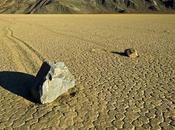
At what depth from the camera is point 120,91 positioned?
26.0 feet

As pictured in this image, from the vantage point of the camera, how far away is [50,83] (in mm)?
6961

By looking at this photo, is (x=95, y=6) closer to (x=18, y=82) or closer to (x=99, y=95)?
(x=18, y=82)

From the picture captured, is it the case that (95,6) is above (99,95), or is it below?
below

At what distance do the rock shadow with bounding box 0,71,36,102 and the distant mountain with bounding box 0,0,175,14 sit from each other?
85405 millimetres

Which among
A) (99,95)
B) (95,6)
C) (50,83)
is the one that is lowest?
(95,6)

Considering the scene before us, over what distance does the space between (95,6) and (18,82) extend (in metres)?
93.0

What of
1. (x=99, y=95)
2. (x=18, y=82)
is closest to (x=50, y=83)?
(x=99, y=95)

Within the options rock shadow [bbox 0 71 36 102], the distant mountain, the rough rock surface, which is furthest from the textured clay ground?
the distant mountain

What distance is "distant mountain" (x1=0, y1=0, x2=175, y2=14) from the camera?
9456cm

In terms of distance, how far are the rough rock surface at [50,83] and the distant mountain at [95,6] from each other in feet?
287

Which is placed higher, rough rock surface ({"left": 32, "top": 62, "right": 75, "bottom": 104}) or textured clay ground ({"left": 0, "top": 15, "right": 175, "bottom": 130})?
rough rock surface ({"left": 32, "top": 62, "right": 75, "bottom": 104})

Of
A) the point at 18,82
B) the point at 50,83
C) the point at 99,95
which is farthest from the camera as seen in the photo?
the point at 18,82

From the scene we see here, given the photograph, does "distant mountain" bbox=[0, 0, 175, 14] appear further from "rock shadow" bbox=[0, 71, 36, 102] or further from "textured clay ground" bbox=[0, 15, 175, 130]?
"rock shadow" bbox=[0, 71, 36, 102]

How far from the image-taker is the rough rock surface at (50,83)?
6.91m
